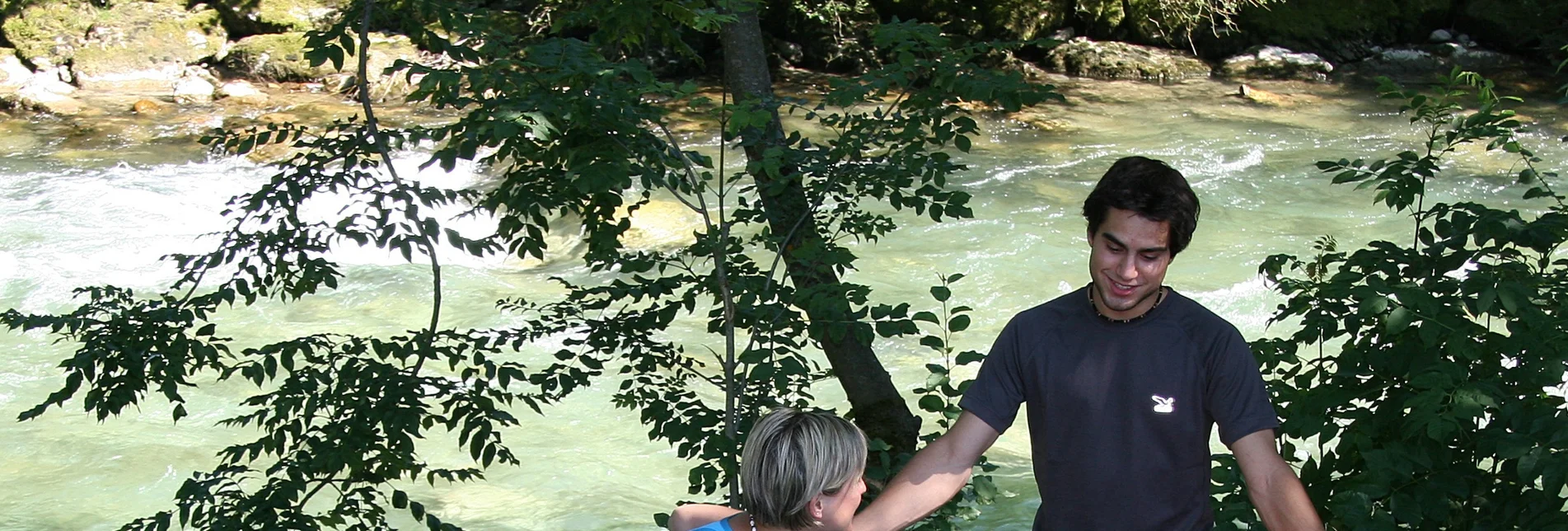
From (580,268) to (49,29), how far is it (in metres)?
9.21

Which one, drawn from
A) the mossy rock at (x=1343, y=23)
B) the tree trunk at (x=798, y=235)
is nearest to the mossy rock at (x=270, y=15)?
the mossy rock at (x=1343, y=23)

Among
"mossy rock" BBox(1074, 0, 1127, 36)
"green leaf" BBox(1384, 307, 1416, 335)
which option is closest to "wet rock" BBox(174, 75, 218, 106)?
"mossy rock" BBox(1074, 0, 1127, 36)

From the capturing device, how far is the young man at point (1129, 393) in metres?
2.26

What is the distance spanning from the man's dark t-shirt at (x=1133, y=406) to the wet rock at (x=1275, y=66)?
15.3 meters

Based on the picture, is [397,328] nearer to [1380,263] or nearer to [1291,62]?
[1380,263]

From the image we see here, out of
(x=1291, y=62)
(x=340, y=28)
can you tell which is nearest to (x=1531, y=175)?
(x=340, y=28)

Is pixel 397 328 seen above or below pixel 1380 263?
below

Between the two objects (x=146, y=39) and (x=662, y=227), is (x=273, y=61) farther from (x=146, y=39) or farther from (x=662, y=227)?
(x=662, y=227)

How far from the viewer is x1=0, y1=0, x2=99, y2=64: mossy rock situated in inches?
598

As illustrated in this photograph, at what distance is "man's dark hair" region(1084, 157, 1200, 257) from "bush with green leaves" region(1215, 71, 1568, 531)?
1.05 metres

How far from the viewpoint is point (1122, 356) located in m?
2.31

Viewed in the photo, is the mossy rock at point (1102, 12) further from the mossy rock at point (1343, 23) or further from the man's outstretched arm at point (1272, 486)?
the man's outstretched arm at point (1272, 486)

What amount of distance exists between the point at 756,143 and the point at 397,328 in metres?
4.99

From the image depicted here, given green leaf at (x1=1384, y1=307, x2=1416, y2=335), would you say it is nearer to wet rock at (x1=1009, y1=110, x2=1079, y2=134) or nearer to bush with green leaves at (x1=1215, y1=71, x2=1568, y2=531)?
bush with green leaves at (x1=1215, y1=71, x2=1568, y2=531)
